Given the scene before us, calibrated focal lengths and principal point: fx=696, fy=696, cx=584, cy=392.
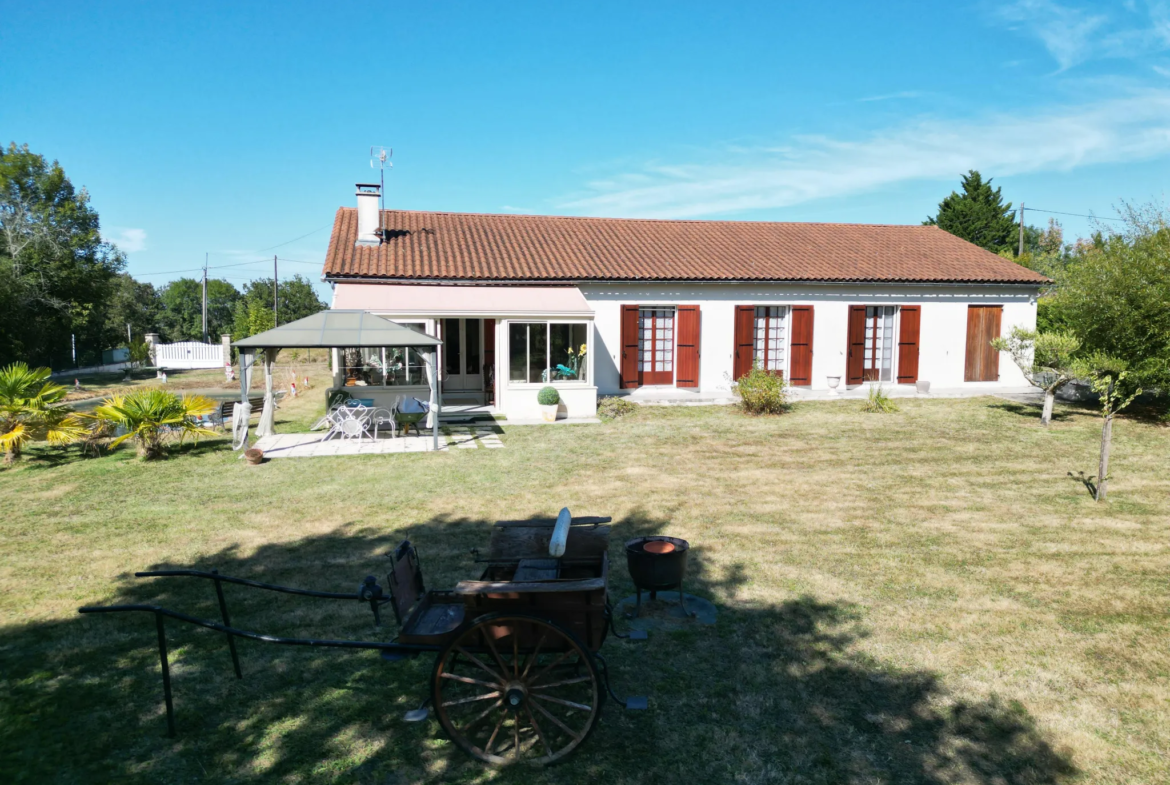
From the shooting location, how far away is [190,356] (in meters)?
Answer: 36.9

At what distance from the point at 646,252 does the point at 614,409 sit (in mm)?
5959

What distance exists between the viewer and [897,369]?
19.5m

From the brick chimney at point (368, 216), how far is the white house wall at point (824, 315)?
18.7 feet

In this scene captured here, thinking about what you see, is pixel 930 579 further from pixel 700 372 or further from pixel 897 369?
pixel 897 369

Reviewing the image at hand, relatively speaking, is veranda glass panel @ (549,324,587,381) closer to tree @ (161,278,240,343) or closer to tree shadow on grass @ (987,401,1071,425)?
tree shadow on grass @ (987,401,1071,425)

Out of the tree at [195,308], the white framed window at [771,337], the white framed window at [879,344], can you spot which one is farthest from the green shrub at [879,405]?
the tree at [195,308]

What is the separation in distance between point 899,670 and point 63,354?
38.8m

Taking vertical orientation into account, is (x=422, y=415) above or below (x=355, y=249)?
below

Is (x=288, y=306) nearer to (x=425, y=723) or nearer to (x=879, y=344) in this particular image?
(x=879, y=344)

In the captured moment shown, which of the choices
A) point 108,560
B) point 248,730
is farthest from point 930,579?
point 108,560

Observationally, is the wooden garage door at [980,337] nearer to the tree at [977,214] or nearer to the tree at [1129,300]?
the tree at [1129,300]

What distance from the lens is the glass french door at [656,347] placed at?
18.5 m

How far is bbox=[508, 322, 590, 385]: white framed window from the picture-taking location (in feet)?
51.8

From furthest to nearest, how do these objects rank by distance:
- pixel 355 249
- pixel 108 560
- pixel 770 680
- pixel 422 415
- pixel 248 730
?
pixel 355 249, pixel 422 415, pixel 108 560, pixel 770 680, pixel 248 730
